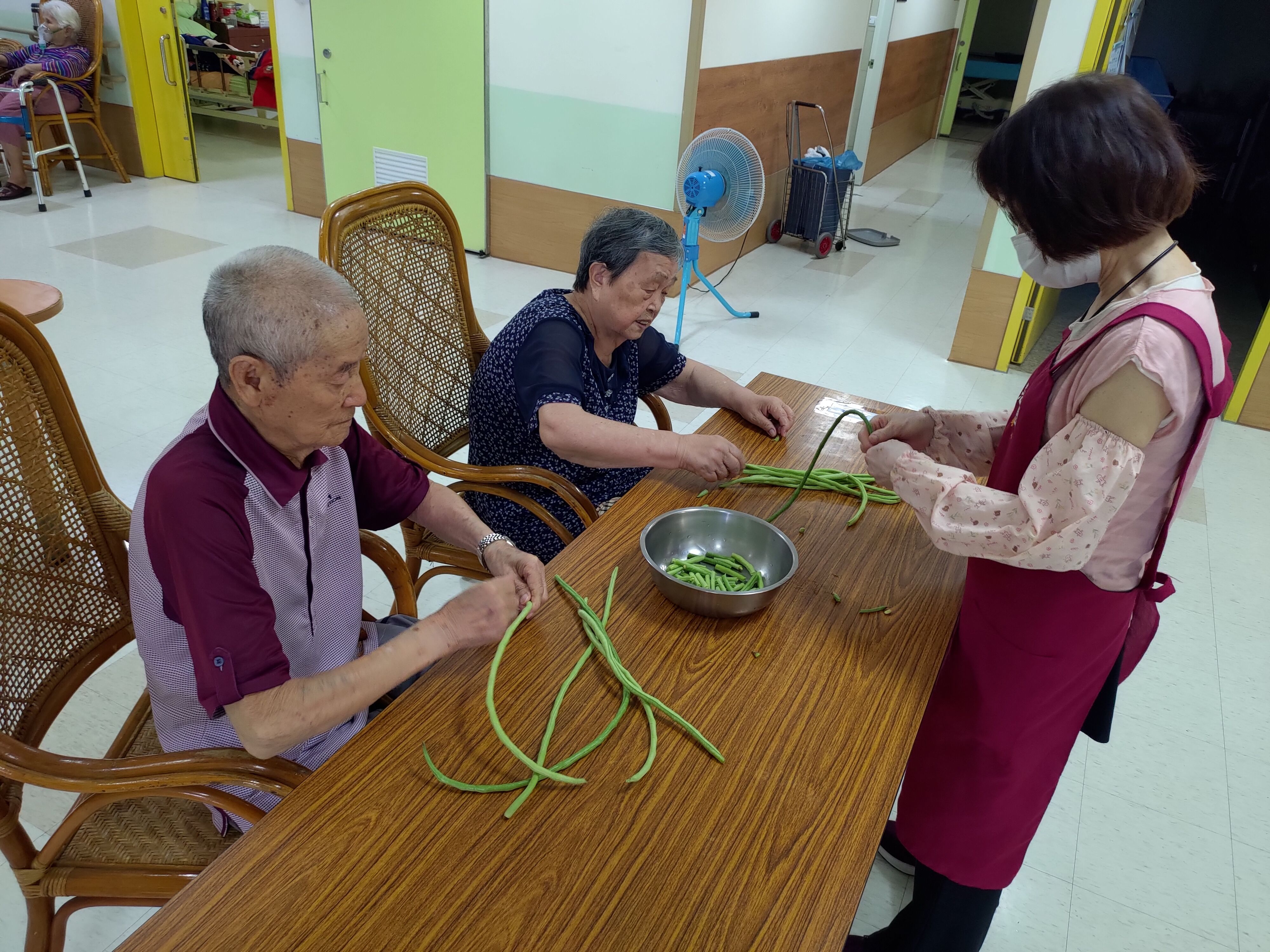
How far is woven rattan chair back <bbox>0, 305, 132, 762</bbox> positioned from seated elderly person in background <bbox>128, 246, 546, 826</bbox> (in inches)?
7.0

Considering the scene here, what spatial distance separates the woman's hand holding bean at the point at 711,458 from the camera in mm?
1662

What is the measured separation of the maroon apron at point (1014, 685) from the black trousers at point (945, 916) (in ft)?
0.12

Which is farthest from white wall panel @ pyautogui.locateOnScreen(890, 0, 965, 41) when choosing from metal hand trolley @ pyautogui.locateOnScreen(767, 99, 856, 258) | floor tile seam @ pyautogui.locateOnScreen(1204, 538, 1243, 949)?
floor tile seam @ pyautogui.locateOnScreen(1204, 538, 1243, 949)

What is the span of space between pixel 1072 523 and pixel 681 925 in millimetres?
685

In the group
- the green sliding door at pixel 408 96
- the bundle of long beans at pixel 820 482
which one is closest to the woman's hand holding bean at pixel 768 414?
the bundle of long beans at pixel 820 482

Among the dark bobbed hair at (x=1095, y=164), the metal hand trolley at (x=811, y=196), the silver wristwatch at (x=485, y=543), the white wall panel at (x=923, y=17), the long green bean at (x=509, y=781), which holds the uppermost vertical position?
the white wall panel at (x=923, y=17)

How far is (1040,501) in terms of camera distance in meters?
1.15

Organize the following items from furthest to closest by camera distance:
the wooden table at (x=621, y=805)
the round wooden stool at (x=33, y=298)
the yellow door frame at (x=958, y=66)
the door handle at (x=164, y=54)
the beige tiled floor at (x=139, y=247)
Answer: the yellow door frame at (x=958, y=66) → the door handle at (x=164, y=54) → the beige tiled floor at (x=139, y=247) → the round wooden stool at (x=33, y=298) → the wooden table at (x=621, y=805)

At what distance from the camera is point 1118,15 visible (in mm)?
3805

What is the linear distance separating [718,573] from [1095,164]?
2.51ft

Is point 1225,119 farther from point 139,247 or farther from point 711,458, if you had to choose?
point 139,247

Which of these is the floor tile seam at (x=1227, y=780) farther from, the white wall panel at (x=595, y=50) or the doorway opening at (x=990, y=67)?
the doorway opening at (x=990, y=67)

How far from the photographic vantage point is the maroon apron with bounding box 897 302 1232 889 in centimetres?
129

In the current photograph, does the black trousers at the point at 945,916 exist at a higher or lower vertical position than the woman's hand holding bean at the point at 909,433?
lower
